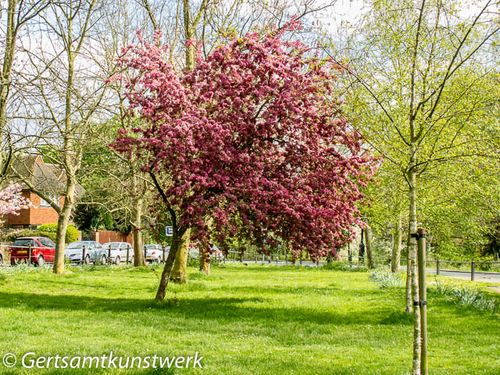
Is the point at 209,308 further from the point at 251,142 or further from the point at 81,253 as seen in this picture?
the point at 81,253

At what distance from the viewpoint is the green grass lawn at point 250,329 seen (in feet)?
29.3

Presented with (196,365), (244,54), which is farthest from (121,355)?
(244,54)

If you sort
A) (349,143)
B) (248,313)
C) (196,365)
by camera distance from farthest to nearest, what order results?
(349,143), (248,313), (196,365)

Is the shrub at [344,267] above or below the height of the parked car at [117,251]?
below

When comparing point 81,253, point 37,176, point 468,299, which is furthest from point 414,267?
point 81,253

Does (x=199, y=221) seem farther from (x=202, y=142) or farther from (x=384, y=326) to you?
(x=384, y=326)

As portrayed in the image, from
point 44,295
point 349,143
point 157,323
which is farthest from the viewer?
point 44,295

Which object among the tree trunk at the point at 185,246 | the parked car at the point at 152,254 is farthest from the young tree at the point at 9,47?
the parked car at the point at 152,254

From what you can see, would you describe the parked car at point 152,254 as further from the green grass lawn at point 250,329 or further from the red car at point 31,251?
the green grass lawn at point 250,329

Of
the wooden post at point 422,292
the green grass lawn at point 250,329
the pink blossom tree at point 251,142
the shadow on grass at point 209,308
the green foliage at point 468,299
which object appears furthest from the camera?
the green foliage at point 468,299

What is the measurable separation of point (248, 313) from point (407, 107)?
19.9 feet

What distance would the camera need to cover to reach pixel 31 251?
34031 millimetres

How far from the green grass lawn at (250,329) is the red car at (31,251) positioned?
610 inches

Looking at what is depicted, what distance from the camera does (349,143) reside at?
49.2 ft
